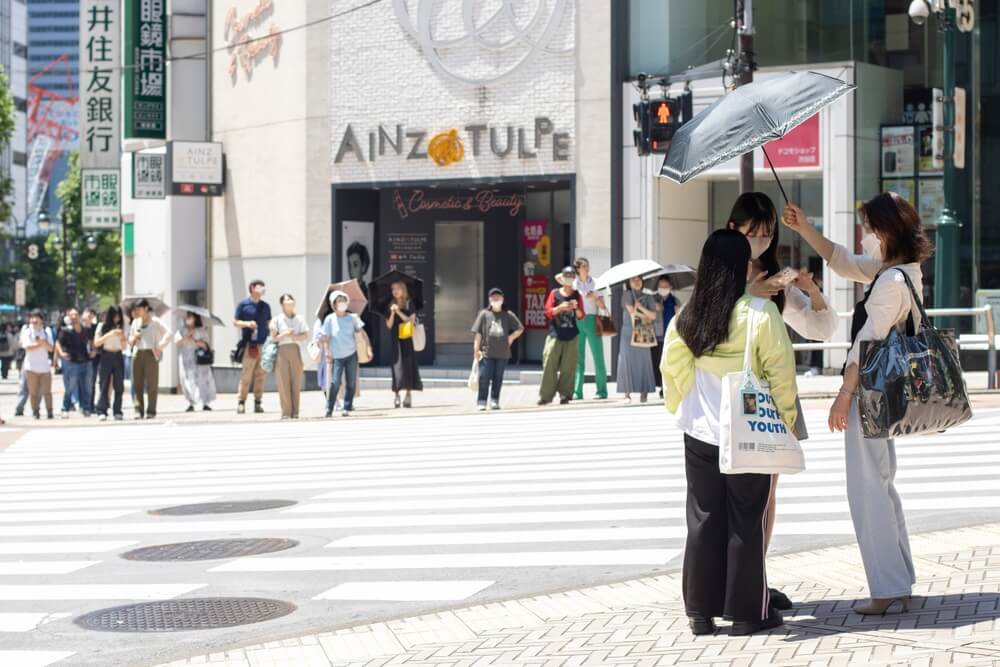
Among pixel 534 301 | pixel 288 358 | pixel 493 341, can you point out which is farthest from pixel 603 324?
pixel 534 301

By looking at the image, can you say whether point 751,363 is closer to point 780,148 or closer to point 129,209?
point 780,148

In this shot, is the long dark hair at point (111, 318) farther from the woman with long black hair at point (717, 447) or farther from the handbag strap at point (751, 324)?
the handbag strap at point (751, 324)

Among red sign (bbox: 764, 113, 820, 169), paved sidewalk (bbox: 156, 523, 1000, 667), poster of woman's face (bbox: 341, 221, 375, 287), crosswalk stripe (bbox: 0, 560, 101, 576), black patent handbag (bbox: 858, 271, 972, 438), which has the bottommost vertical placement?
crosswalk stripe (bbox: 0, 560, 101, 576)

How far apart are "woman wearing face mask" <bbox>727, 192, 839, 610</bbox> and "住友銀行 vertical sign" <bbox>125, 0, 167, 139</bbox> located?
29.9 metres

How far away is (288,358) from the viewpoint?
22.7 m

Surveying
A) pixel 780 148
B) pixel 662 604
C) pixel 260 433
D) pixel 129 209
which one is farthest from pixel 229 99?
pixel 662 604

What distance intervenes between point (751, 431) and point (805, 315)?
841 mm

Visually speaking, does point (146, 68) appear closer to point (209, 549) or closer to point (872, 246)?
point (209, 549)

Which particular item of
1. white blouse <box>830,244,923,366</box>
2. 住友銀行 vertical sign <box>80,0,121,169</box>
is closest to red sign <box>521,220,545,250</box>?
住友銀行 vertical sign <box>80,0,121,169</box>

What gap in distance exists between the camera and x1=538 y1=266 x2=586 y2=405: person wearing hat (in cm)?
2227

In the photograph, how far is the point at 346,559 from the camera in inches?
372

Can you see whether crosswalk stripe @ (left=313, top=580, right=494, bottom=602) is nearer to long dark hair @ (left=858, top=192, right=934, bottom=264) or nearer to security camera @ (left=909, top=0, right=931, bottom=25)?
long dark hair @ (left=858, top=192, right=934, bottom=264)

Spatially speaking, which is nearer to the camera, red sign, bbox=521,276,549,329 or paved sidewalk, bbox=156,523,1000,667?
paved sidewalk, bbox=156,523,1000,667

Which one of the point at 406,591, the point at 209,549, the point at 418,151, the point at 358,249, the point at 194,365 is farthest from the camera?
the point at 358,249
